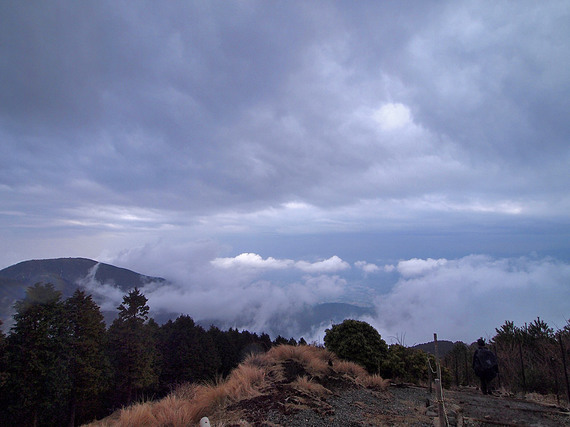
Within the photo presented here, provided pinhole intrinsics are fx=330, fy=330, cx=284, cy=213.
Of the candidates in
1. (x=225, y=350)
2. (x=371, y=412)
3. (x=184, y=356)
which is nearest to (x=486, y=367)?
(x=371, y=412)

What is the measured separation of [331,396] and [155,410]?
461cm

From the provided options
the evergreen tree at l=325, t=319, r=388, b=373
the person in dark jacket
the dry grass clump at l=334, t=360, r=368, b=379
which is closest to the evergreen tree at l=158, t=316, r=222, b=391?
the evergreen tree at l=325, t=319, r=388, b=373

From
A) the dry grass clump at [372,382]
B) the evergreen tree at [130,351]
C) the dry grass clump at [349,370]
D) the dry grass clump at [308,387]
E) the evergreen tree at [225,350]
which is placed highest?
the dry grass clump at [308,387]

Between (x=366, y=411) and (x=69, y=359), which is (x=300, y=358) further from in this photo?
(x=69, y=359)

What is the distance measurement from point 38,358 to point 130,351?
8.86 m

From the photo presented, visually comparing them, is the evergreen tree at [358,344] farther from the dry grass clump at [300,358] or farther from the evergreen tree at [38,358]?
the evergreen tree at [38,358]

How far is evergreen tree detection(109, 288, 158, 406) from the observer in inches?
1093

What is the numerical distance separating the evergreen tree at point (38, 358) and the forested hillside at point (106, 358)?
52 mm

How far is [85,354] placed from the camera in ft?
75.9

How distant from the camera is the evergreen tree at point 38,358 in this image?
62.4ft

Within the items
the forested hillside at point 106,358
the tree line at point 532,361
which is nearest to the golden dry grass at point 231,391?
the forested hillside at point 106,358

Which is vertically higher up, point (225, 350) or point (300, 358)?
point (300, 358)

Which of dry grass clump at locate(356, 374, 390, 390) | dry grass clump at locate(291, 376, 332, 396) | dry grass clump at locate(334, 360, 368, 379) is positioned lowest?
dry grass clump at locate(356, 374, 390, 390)

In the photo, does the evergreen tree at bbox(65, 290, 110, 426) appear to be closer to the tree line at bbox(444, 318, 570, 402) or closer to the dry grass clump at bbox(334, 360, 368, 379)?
the dry grass clump at bbox(334, 360, 368, 379)
